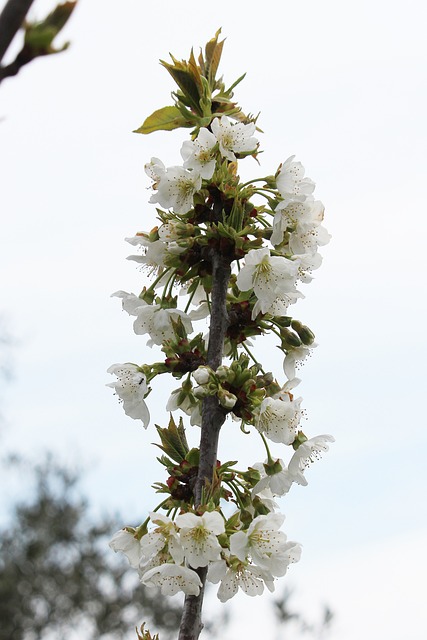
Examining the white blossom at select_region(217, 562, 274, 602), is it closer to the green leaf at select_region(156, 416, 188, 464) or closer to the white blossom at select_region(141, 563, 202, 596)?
the white blossom at select_region(141, 563, 202, 596)

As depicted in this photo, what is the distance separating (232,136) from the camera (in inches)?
83.3

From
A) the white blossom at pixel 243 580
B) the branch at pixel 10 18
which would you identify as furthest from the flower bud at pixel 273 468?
the branch at pixel 10 18

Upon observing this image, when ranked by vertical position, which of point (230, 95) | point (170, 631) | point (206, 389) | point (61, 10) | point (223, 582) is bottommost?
point (223, 582)

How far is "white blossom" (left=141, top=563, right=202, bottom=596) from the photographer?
1.75 metres

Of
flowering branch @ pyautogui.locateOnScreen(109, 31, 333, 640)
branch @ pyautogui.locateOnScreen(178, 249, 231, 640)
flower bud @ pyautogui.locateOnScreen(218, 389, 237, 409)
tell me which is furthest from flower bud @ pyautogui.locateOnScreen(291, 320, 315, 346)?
flower bud @ pyautogui.locateOnScreen(218, 389, 237, 409)

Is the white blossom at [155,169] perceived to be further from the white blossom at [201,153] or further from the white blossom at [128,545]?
the white blossom at [128,545]

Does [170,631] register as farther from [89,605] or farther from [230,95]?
[230,95]

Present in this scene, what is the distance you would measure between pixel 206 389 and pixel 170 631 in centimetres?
1478

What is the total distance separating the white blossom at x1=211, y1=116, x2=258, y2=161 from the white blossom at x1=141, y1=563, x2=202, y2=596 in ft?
3.25

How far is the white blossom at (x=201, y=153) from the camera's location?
6.68 ft

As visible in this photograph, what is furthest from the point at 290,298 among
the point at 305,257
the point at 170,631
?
the point at 170,631

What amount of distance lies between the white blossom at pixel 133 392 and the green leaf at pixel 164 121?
2.17ft

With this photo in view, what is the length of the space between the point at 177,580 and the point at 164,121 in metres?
1.19

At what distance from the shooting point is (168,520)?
72.3 inches
